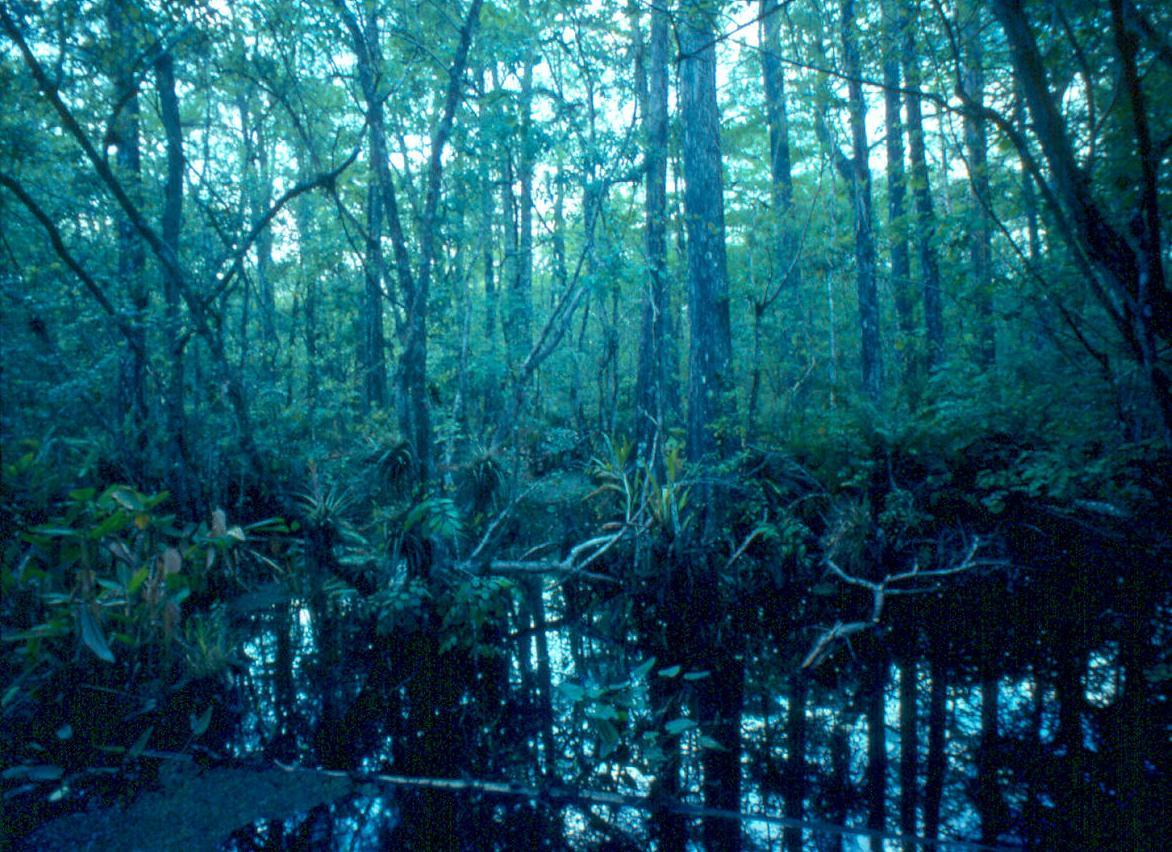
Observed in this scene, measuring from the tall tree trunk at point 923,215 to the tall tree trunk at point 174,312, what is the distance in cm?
578

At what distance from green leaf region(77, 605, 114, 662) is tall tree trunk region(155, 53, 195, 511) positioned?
215 centimetres

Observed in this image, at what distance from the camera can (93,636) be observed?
10.6 feet

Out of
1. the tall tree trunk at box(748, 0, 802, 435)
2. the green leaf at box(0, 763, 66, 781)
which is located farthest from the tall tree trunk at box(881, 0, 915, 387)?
the green leaf at box(0, 763, 66, 781)

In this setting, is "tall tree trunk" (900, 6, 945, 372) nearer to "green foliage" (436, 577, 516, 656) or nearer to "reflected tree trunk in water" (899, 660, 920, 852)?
"reflected tree trunk in water" (899, 660, 920, 852)

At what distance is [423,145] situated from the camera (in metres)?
8.50

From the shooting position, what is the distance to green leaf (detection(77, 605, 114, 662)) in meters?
3.12

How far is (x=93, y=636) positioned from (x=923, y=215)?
721 centimetres

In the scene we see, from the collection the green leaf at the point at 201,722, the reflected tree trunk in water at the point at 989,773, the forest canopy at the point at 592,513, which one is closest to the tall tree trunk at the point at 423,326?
the forest canopy at the point at 592,513

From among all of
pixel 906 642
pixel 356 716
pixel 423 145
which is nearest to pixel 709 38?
pixel 423 145

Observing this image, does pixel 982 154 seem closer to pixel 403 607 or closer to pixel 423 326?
pixel 423 326

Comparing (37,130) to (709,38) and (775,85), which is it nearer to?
(709,38)

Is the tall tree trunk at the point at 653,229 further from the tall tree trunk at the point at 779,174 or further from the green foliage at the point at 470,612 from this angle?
the green foliage at the point at 470,612

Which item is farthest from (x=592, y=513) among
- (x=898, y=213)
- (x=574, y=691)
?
(x=898, y=213)

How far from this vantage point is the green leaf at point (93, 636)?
312 centimetres
